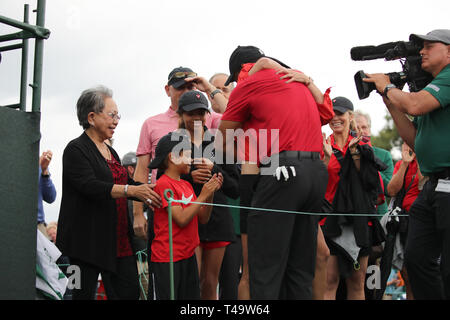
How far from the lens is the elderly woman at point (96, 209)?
4.69 metres

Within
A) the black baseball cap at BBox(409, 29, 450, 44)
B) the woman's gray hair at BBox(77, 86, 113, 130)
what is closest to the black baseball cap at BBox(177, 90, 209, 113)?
the woman's gray hair at BBox(77, 86, 113, 130)

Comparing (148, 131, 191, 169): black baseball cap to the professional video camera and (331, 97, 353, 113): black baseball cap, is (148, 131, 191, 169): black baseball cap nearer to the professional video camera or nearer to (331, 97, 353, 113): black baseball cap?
the professional video camera

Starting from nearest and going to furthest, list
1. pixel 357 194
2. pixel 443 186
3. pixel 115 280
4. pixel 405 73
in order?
pixel 443 186 → pixel 405 73 → pixel 115 280 → pixel 357 194

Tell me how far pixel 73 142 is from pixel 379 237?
3.22 metres

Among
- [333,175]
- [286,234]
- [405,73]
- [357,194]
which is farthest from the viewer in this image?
[333,175]

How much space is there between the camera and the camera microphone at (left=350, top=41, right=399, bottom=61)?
4766 mm

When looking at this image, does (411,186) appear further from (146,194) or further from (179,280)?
(146,194)

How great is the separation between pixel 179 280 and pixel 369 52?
7.47ft

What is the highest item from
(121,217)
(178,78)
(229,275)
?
(178,78)

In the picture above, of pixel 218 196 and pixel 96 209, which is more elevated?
pixel 218 196

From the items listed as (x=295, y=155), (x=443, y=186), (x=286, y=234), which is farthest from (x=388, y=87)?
(x=286, y=234)

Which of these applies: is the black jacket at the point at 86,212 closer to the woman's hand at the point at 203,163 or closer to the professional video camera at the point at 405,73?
the woman's hand at the point at 203,163

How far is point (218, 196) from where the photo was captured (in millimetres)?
5488

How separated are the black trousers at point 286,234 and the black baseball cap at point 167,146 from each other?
1.04 metres
